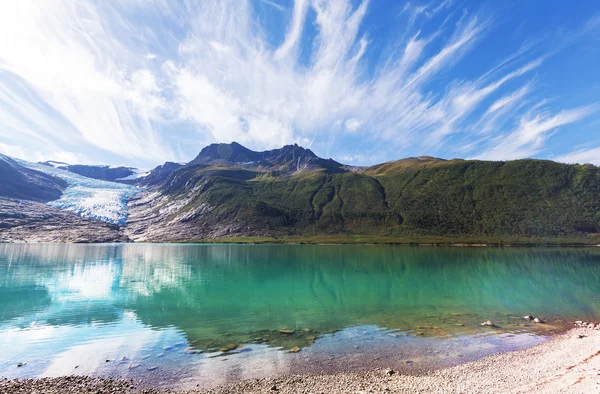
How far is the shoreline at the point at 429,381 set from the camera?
49.8 feet

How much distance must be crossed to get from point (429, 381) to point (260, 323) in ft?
57.1

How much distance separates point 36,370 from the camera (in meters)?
18.6

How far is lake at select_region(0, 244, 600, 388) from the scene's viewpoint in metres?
19.7

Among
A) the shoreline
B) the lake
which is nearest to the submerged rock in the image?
the lake

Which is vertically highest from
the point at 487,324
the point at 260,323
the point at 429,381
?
the point at 260,323

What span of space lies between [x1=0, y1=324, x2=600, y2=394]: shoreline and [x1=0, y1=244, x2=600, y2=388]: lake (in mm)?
1225

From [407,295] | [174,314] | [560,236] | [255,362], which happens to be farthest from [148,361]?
[560,236]

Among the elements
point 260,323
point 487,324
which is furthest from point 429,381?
point 260,323

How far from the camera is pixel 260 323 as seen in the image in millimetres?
30016

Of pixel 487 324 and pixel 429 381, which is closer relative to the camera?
pixel 429 381

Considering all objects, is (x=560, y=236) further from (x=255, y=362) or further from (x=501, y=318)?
(x=255, y=362)

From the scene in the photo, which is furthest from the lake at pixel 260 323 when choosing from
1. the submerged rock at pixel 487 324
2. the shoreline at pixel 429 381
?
the shoreline at pixel 429 381

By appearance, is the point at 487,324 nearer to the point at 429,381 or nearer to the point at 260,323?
the point at 429,381

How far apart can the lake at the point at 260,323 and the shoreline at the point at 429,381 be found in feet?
4.02
